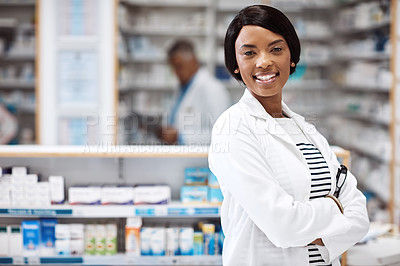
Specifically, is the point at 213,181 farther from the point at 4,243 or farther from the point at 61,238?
the point at 4,243

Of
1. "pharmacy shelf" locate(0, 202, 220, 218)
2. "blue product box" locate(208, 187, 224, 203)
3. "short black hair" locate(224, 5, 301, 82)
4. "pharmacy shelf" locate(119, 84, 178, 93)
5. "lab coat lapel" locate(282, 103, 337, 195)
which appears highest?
"short black hair" locate(224, 5, 301, 82)

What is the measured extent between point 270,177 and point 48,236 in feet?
5.19

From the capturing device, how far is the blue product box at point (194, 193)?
2.81 metres

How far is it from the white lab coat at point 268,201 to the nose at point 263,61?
179 millimetres

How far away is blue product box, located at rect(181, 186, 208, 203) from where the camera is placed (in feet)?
9.23

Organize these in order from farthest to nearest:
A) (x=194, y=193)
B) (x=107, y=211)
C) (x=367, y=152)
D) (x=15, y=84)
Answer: (x=15, y=84), (x=367, y=152), (x=194, y=193), (x=107, y=211)

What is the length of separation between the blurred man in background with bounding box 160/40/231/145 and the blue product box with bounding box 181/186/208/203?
2408 mm

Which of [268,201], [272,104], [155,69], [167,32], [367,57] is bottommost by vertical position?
[268,201]

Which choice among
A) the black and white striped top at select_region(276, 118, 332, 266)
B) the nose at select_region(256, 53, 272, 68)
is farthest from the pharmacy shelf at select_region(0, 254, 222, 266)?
the nose at select_region(256, 53, 272, 68)

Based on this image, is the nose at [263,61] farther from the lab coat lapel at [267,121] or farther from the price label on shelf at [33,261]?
the price label on shelf at [33,261]

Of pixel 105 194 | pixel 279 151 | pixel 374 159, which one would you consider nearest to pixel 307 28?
pixel 374 159

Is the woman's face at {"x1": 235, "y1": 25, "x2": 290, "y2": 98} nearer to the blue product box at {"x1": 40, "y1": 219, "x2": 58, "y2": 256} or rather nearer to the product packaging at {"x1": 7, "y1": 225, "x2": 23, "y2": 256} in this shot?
the blue product box at {"x1": 40, "y1": 219, "x2": 58, "y2": 256}

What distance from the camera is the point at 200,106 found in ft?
18.1

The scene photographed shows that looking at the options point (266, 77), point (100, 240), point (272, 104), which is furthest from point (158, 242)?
point (266, 77)
